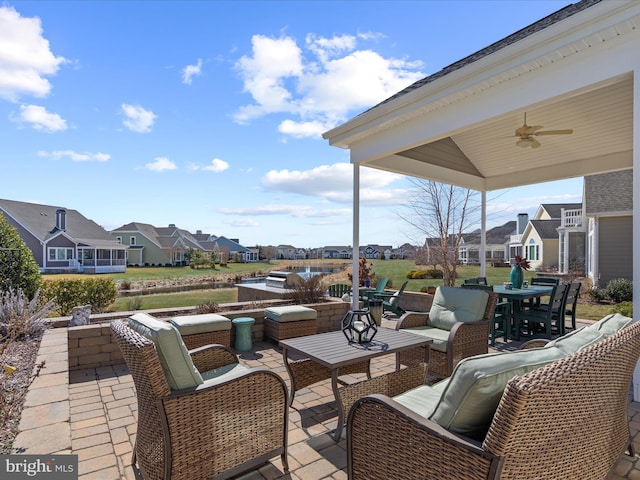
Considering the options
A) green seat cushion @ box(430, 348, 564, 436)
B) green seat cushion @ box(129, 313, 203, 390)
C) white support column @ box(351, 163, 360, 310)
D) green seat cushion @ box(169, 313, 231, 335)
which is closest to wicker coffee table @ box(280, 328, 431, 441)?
green seat cushion @ box(129, 313, 203, 390)

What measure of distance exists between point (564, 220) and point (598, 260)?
671cm

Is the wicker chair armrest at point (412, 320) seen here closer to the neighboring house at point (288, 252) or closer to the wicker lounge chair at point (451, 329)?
the wicker lounge chair at point (451, 329)

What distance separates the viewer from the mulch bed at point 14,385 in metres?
2.27

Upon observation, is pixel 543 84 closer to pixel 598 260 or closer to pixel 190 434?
pixel 190 434

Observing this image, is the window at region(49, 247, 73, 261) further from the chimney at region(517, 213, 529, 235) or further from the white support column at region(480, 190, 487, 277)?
the chimney at region(517, 213, 529, 235)

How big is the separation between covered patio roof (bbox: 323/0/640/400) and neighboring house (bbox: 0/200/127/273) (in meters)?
24.9

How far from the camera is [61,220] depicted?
2475 centimetres

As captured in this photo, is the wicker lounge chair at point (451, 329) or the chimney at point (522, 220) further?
the chimney at point (522, 220)

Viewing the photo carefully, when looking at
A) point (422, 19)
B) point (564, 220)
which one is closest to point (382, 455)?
point (422, 19)

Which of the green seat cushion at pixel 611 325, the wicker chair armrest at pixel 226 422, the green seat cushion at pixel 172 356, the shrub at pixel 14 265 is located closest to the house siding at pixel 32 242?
the shrub at pixel 14 265

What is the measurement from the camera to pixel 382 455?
65.7 inches

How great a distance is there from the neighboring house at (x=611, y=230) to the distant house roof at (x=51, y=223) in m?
29.2

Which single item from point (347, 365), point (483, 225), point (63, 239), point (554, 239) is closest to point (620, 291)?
point (483, 225)

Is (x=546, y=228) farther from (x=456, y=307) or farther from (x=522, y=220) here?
(x=456, y=307)
